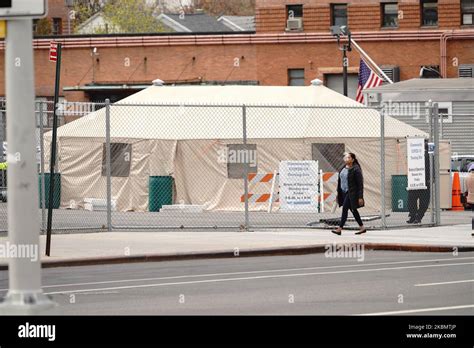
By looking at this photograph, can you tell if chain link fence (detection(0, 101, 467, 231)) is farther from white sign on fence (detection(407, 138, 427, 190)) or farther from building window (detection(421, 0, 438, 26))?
building window (detection(421, 0, 438, 26))

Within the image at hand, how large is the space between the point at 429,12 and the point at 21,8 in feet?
184

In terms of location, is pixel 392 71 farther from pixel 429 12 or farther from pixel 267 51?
pixel 267 51

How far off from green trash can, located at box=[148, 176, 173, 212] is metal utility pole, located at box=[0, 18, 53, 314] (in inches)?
982

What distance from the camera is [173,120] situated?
117 ft

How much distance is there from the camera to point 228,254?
847 inches

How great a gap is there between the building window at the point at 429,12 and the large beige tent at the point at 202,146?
1120 inches

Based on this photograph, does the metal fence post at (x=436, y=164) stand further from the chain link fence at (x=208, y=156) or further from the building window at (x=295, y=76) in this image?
the building window at (x=295, y=76)

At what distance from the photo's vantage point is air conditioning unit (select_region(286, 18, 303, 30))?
6475cm

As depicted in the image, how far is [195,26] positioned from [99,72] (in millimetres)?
20604

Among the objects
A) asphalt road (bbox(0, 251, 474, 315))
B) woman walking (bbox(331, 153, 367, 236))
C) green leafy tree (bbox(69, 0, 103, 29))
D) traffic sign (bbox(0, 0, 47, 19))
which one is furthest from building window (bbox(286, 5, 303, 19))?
traffic sign (bbox(0, 0, 47, 19))

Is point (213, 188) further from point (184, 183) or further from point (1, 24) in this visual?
point (1, 24)
